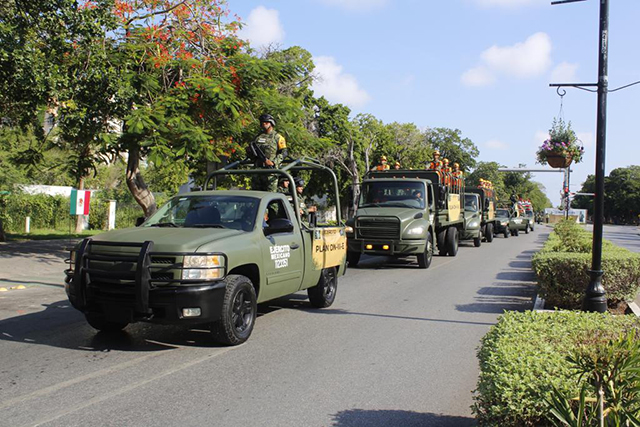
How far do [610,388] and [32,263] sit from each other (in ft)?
45.3

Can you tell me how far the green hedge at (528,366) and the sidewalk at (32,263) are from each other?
975 cm

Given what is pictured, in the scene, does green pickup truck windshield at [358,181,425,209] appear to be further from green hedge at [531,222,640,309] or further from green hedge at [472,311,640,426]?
green hedge at [472,311,640,426]

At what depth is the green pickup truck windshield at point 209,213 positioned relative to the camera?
705 centimetres

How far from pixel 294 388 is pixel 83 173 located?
1311cm

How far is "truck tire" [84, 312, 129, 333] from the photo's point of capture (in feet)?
21.8

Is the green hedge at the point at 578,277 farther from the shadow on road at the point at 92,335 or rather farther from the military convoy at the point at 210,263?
the shadow on road at the point at 92,335

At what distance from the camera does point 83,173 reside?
642 inches

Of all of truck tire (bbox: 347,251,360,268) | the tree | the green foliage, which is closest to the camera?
the green foliage

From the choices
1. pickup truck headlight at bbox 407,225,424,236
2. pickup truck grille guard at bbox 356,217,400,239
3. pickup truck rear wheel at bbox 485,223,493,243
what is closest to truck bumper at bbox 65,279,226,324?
pickup truck grille guard at bbox 356,217,400,239

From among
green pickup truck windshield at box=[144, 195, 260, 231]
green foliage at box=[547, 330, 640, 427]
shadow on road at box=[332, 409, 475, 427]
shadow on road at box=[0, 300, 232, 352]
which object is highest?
green pickup truck windshield at box=[144, 195, 260, 231]

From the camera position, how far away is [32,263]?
13.9 meters

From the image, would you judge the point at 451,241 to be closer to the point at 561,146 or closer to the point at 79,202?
the point at 561,146

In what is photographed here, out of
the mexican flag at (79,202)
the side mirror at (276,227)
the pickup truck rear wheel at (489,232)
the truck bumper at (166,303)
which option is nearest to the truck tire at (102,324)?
the truck bumper at (166,303)

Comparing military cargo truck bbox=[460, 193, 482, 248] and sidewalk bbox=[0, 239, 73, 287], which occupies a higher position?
military cargo truck bbox=[460, 193, 482, 248]
